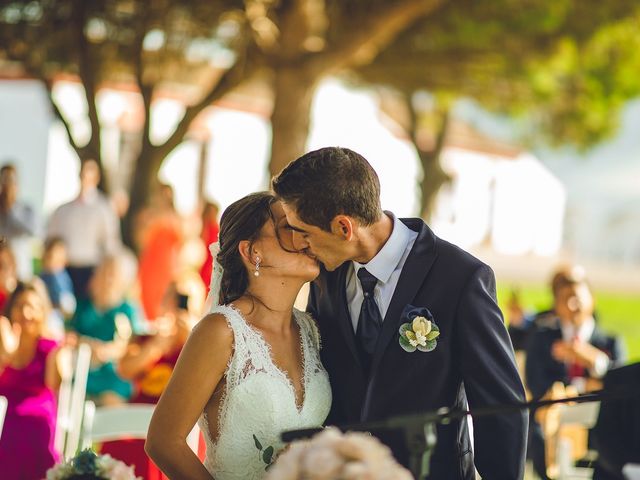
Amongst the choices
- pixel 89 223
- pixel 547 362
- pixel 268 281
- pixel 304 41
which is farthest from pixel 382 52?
pixel 268 281

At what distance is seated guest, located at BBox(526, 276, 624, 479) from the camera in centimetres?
694

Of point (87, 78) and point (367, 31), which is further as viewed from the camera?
point (87, 78)

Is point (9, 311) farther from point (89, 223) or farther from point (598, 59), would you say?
point (598, 59)

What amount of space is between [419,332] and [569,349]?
3.98m

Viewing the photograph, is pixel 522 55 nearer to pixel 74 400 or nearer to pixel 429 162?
pixel 429 162

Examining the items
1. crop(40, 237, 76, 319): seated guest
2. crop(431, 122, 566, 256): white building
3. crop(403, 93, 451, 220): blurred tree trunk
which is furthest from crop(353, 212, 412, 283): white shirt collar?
crop(431, 122, 566, 256): white building

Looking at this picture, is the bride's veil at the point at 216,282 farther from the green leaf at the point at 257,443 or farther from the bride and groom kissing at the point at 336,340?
the green leaf at the point at 257,443

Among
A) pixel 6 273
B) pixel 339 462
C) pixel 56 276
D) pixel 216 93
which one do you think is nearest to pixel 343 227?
pixel 339 462

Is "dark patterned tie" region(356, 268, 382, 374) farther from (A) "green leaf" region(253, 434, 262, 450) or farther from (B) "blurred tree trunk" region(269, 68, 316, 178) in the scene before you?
(B) "blurred tree trunk" region(269, 68, 316, 178)

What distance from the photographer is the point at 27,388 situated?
5.67 m

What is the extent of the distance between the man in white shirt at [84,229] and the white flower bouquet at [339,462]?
899 cm

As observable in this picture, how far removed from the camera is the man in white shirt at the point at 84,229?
11.1 meters

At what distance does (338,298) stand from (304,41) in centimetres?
764

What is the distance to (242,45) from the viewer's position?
13680 mm
